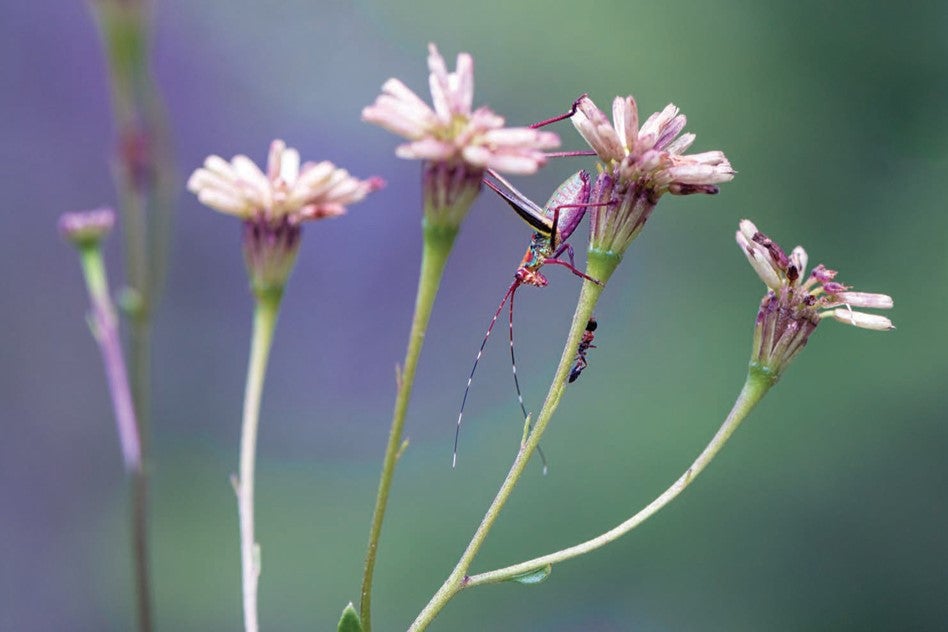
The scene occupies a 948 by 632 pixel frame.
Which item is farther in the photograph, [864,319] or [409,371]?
[864,319]

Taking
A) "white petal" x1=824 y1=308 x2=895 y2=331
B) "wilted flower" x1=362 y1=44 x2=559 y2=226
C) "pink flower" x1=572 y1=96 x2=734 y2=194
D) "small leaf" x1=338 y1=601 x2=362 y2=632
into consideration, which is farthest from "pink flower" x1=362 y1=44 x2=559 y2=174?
"white petal" x1=824 y1=308 x2=895 y2=331

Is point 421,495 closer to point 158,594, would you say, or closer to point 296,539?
point 296,539

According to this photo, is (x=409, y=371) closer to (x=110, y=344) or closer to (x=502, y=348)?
(x=110, y=344)

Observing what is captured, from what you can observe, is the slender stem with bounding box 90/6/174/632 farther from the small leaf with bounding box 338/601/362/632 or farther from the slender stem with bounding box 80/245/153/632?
the small leaf with bounding box 338/601/362/632

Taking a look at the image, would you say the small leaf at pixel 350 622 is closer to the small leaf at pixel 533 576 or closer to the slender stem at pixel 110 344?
the small leaf at pixel 533 576

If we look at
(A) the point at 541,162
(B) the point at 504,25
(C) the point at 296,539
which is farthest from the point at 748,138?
(A) the point at 541,162

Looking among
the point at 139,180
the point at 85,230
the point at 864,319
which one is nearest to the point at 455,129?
the point at 139,180
